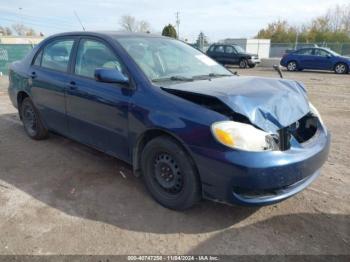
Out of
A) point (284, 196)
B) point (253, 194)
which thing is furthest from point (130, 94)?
point (284, 196)

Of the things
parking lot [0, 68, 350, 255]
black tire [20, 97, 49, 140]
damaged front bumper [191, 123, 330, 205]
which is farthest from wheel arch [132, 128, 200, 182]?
black tire [20, 97, 49, 140]

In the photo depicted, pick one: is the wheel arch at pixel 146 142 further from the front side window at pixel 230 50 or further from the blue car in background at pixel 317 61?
the front side window at pixel 230 50

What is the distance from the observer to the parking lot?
105 inches

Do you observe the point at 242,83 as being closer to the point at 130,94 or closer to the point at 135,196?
the point at 130,94

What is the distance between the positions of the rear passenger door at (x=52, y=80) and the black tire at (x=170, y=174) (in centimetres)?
166

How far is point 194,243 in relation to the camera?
8.89 ft

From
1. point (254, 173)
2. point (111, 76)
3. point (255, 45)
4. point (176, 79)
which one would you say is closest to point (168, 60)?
point (176, 79)

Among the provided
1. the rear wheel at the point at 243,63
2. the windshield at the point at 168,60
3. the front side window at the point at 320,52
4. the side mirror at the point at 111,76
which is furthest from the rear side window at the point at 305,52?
the side mirror at the point at 111,76

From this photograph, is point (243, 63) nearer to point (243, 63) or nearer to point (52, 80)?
point (243, 63)

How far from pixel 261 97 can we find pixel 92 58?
6.81 feet

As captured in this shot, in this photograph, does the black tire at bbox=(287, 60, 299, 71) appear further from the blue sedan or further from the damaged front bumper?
the damaged front bumper

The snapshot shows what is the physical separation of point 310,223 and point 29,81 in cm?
426

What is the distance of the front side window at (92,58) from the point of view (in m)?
3.62

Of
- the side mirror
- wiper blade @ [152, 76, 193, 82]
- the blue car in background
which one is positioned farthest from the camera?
the blue car in background
